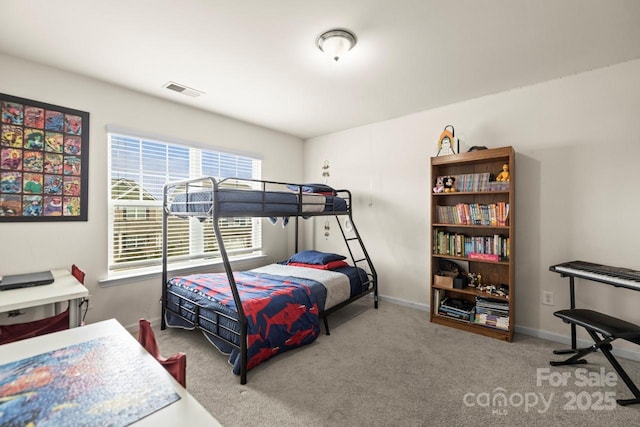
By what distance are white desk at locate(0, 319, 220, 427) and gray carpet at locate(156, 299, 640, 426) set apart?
0.88 metres

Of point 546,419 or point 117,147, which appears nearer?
point 546,419

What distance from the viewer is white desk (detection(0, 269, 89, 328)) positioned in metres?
1.62

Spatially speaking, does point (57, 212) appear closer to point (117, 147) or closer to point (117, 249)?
point (117, 249)

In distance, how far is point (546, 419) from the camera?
5.53 ft

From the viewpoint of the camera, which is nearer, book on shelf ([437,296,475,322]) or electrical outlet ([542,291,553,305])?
electrical outlet ([542,291,553,305])

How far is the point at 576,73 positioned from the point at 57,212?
4.65 meters

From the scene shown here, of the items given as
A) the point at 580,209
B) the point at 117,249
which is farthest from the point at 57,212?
the point at 580,209

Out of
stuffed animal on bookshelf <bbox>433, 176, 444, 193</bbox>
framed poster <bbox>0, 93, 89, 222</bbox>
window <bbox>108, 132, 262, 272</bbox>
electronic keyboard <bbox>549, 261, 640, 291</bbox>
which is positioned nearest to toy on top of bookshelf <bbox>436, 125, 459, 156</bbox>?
stuffed animal on bookshelf <bbox>433, 176, 444, 193</bbox>

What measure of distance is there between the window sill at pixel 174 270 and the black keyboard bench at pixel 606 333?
10.8 ft

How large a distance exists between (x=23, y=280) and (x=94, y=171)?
1.09m

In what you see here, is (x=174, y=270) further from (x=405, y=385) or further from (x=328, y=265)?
(x=405, y=385)

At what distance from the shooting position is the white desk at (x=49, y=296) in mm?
1623

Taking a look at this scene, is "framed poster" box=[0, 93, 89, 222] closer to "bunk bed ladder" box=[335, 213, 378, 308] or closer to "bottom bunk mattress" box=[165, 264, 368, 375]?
"bottom bunk mattress" box=[165, 264, 368, 375]

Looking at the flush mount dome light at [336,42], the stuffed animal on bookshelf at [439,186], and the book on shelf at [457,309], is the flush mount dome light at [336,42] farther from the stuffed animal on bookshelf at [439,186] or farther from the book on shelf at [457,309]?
the book on shelf at [457,309]
